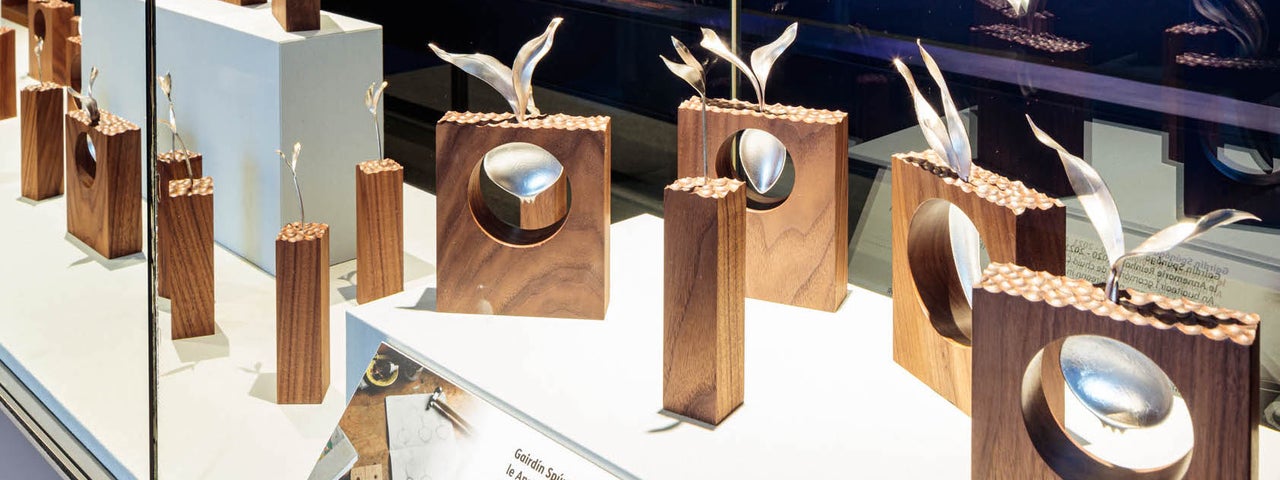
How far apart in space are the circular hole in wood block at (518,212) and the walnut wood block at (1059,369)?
473 millimetres

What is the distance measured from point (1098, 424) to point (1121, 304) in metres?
0.18

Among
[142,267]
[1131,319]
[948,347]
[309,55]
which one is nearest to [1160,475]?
[1131,319]

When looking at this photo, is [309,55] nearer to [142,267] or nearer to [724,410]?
[142,267]

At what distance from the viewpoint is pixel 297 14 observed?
1.25 meters

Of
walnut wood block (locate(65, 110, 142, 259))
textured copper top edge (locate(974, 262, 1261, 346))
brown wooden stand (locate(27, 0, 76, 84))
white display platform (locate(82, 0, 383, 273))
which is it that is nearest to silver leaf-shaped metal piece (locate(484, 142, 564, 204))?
white display platform (locate(82, 0, 383, 273))

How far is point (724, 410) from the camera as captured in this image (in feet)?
2.86

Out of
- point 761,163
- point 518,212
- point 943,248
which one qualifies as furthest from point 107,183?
point 943,248

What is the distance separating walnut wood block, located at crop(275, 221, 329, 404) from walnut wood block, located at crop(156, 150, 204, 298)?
0.52 ft

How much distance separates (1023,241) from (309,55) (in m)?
0.79

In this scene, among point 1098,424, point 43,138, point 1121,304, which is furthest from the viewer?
point 43,138

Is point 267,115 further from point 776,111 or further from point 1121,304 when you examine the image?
point 1121,304

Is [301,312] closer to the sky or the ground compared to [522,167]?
closer to the ground

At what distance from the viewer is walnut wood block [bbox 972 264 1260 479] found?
593 mm

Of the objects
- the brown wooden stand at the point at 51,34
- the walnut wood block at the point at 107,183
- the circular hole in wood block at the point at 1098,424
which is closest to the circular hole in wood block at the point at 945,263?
the circular hole in wood block at the point at 1098,424
